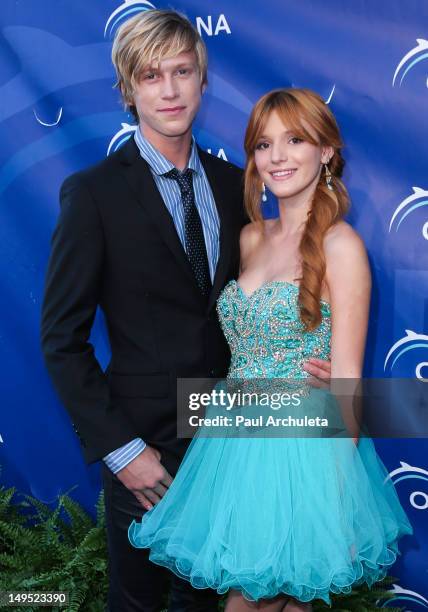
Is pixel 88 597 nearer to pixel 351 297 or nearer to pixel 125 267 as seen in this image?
pixel 125 267

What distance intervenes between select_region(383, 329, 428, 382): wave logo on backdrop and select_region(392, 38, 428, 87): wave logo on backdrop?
0.90 meters

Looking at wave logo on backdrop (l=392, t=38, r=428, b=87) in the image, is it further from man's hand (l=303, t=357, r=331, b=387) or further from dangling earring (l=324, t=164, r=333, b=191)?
man's hand (l=303, t=357, r=331, b=387)

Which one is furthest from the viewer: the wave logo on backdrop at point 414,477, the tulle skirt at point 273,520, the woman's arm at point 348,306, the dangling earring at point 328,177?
the wave logo on backdrop at point 414,477

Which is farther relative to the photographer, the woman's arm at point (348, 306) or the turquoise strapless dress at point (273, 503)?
the woman's arm at point (348, 306)

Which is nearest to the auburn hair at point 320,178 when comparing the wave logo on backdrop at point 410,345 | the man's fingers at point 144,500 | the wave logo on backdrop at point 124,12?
the man's fingers at point 144,500

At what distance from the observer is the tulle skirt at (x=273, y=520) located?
1802 millimetres

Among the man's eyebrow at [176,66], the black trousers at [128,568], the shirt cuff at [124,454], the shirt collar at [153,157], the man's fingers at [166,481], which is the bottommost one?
the black trousers at [128,568]

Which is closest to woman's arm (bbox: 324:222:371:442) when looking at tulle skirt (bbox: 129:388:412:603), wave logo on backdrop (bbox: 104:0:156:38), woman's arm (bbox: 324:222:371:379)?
woman's arm (bbox: 324:222:371:379)

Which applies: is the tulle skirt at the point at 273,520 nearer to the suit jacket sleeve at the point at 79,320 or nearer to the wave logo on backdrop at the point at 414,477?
the suit jacket sleeve at the point at 79,320

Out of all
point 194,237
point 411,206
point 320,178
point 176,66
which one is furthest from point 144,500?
point 411,206

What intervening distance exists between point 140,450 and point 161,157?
808mm

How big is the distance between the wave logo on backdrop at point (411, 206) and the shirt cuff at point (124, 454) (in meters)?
1.27

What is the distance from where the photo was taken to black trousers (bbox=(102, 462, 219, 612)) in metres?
2.12

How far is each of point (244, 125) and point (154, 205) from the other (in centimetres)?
90
